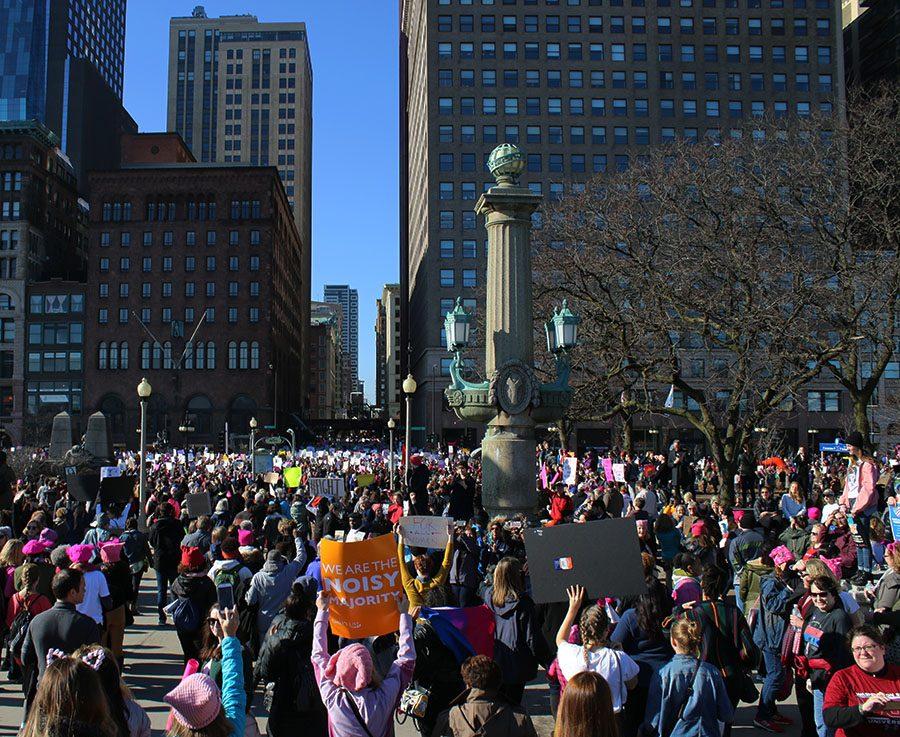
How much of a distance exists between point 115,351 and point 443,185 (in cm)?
3838

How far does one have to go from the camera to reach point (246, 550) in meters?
9.58

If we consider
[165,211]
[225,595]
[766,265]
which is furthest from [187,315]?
[225,595]

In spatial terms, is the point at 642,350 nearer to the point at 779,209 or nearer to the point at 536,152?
the point at 779,209

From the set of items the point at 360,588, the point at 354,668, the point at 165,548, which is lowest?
the point at 165,548

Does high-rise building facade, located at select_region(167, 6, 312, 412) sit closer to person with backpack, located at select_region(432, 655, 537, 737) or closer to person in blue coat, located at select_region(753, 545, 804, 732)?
person in blue coat, located at select_region(753, 545, 804, 732)

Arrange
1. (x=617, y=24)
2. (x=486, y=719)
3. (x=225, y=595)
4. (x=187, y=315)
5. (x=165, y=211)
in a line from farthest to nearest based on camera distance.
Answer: (x=165, y=211) < (x=187, y=315) < (x=617, y=24) < (x=225, y=595) < (x=486, y=719)

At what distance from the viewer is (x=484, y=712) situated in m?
4.91

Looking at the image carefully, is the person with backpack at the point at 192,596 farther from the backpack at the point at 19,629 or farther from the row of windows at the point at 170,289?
the row of windows at the point at 170,289

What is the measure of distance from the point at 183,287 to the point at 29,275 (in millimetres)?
20911

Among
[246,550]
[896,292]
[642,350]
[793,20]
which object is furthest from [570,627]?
[793,20]

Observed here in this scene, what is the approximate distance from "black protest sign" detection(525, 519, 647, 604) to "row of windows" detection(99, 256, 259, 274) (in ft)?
289

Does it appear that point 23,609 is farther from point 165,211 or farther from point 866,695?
point 165,211

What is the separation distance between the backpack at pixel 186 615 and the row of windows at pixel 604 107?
258 ft

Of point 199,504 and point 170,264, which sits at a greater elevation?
point 170,264
